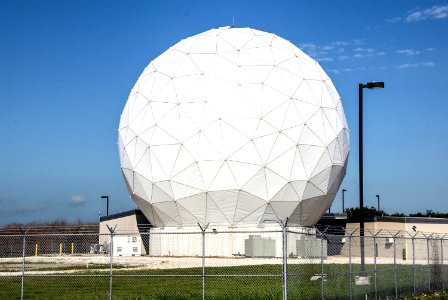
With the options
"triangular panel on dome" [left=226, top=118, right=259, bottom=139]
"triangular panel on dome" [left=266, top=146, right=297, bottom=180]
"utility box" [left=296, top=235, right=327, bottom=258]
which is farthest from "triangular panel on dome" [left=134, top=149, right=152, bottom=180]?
"utility box" [left=296, top=235, right=327, bottom=258]

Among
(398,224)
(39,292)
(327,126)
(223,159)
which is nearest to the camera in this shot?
(39,292)

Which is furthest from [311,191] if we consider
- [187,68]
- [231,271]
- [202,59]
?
[231,271]

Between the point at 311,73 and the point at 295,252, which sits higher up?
the point at 311,73

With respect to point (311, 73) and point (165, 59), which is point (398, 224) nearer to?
point (311, 73)

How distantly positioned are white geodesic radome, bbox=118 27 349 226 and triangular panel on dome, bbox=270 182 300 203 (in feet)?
0.23

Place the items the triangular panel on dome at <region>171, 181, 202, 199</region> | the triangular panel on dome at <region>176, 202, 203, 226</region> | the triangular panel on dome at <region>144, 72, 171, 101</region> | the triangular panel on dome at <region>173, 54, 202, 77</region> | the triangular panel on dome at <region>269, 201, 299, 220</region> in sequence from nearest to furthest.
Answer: the triangular panel on dome at <region>171, 181, 202, 199</region> → the triangular panel on dome at <region>269, 201, 299, 220</region> → the triangular panel on dome at <region>176, 202, 203, 226</region> → the triangular panel on dome at <region>173, 54, 202, 77</region> → the triangular panel on dome at <region>144, 72, 171, 101</region>

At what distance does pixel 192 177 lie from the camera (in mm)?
41031

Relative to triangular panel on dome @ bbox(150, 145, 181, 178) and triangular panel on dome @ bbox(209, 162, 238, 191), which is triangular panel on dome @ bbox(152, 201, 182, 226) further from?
triangular panel on dome @ bbox(209, 162, 238, 191)

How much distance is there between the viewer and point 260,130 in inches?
1598

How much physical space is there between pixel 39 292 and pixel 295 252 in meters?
22.3

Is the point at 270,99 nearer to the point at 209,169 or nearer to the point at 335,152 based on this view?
the point at 209,169

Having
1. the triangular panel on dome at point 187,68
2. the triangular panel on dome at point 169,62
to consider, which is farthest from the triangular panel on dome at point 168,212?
the triangular panel on dome at point 169,62

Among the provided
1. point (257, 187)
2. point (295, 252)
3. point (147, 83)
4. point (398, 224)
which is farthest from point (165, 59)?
point (398, 224)

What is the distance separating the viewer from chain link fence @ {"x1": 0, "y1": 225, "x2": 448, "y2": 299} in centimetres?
1814
